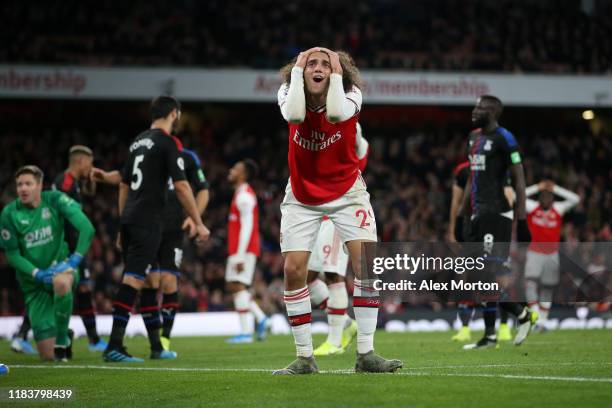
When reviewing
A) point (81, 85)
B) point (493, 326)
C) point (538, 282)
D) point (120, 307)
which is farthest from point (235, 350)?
point (81, 85)

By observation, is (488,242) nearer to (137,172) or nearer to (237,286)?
(137,172)

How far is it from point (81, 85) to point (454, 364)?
1969 centimetres

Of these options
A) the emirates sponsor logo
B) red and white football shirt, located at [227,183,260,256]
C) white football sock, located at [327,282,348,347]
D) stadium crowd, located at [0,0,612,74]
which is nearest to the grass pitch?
white football sock, located at [327,282,348,347]

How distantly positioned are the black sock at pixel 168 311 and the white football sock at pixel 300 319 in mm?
4290

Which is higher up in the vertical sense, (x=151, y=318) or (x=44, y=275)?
(x=44, y=275)

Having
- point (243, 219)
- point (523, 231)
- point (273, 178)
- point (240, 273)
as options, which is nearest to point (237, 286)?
point (240, 273)

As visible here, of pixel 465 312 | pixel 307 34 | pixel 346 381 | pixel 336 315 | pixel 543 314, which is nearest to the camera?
pixel 346 381

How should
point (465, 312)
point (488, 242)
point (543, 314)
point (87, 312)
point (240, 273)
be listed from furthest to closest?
point (543, 314), point (240, 273), point (465, 312), point (87, 312), point (488, 242)

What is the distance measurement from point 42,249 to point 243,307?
4998mm

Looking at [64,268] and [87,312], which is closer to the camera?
[64,268]

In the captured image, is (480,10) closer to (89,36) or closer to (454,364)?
(89,36)

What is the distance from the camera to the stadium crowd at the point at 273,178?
21109mm

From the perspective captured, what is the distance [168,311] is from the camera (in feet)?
35.9

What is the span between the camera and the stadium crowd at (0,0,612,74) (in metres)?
27.0
